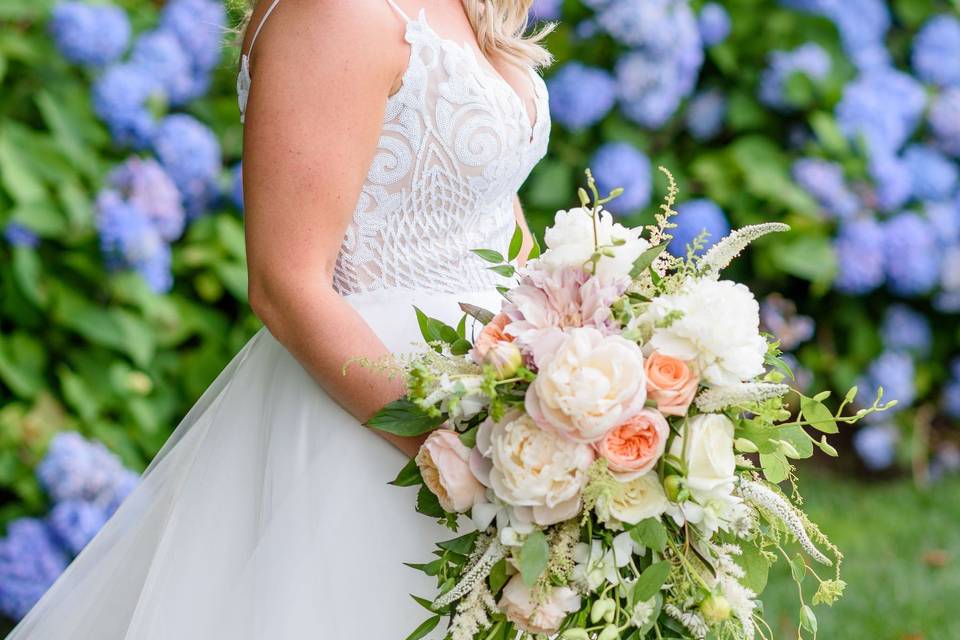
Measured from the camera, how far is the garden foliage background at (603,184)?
3.65 metres

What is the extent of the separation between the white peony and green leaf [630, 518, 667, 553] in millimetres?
342

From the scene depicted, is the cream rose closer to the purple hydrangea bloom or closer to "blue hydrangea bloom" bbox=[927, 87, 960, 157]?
the purple hydrangea bloom

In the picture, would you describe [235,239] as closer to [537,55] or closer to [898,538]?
[537,55]

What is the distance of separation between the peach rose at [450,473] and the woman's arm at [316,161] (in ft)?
0.71

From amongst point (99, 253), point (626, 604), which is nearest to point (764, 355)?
point (626, 604)

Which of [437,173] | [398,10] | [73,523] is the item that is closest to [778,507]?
[437,173]

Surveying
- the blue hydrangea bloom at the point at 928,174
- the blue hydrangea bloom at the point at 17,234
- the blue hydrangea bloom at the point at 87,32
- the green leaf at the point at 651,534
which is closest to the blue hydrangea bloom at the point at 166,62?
the blue hydrangea bloom at the point at 87,32

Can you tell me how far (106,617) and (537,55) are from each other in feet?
4.57

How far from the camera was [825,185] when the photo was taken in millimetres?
5172

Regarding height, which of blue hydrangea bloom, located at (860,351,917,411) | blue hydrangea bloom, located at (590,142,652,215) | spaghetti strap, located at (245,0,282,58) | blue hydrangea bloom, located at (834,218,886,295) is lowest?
blue hydrangea bloom, located at (860,351,917,411)

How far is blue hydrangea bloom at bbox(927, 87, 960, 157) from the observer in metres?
5.45

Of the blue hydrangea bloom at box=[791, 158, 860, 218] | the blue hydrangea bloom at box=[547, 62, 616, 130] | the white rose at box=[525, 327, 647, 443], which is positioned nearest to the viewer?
the white rose at box=[525, 327, 647, 443]

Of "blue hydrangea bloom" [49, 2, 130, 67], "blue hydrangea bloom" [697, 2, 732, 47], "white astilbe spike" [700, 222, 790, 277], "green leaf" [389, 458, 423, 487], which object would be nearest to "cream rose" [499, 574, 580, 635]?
"green leaf" [389, 458, 423, 487]

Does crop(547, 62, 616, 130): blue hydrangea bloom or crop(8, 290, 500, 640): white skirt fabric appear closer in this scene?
crop(8, 290, 500, 640): white skirt fabric
